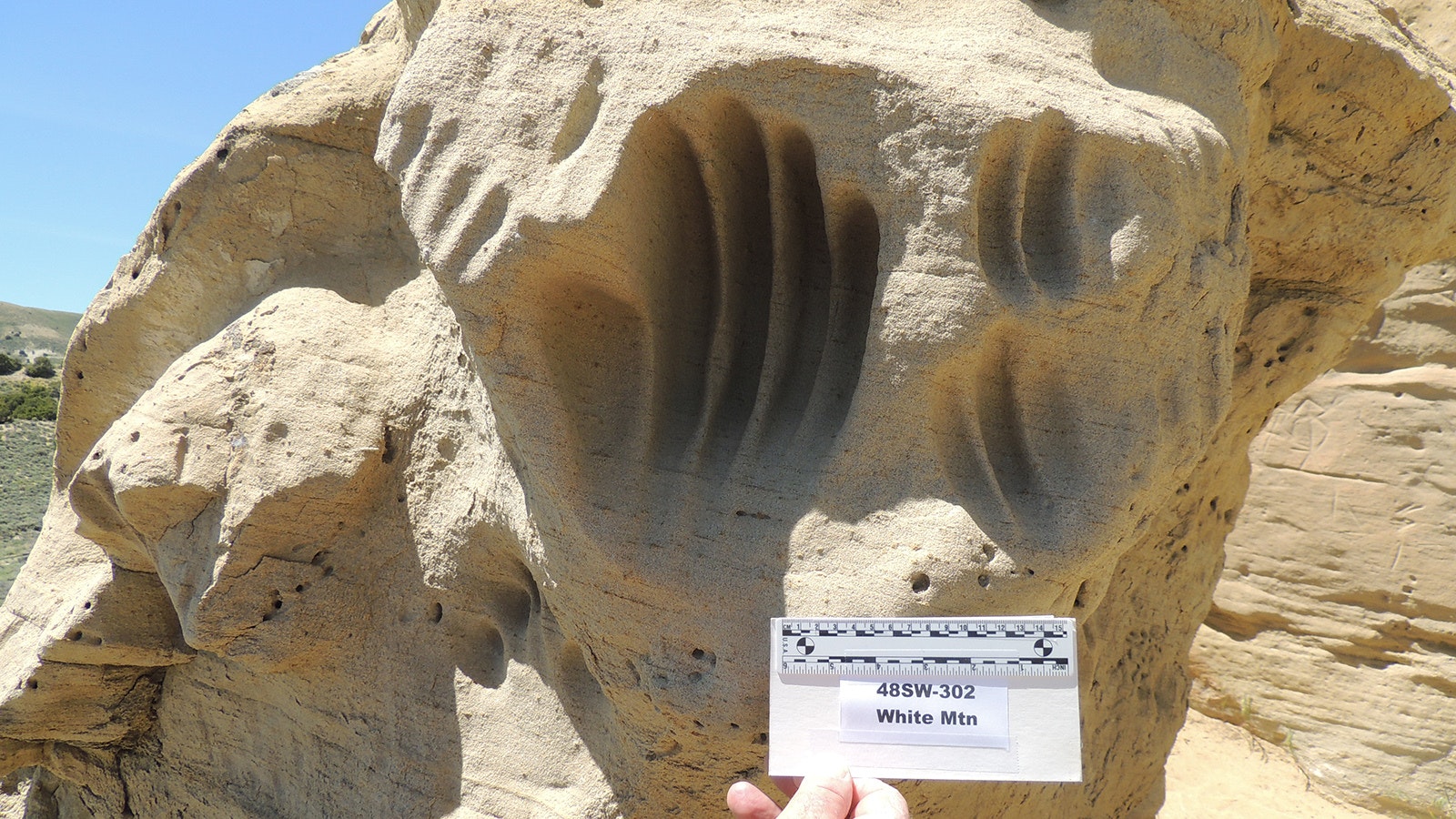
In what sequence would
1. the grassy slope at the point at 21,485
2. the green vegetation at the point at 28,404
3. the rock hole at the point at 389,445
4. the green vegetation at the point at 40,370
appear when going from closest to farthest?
the rock hole at the point at 389,445, the grassy slope at the point at 21,485, the green vegetation at the point at 28,404, the green vegetation at the point at 40,370

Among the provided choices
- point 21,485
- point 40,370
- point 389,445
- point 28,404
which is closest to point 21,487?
point 21,485

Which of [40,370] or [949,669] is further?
[40,370]

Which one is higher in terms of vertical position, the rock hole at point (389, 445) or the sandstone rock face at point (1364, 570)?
the rock hole at point (389, 445)

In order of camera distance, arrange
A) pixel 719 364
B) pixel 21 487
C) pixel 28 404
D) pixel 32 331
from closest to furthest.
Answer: pixel 719 364 < pixel 21 487 < pixel 28 404 < pixel 32 331

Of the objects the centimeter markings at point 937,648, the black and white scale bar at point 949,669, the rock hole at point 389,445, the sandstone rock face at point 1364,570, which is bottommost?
the sandstone rock face at point 1364,570

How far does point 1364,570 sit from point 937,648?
11.3 ft

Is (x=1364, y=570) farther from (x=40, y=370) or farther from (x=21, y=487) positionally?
(x=40, y=370)

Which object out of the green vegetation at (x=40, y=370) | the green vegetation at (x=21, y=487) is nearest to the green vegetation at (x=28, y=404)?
the green vegetation at (x=21, y=487)

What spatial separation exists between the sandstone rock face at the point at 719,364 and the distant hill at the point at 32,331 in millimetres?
12770

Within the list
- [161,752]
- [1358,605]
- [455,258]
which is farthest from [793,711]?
[1358,605]

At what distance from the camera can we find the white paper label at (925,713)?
958 mm

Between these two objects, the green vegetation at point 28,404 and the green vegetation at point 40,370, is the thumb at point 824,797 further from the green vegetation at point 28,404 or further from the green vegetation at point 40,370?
the green vegetation at point 40,370

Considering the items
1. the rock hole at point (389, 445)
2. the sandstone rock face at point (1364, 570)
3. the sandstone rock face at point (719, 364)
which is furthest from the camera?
the sandstone rock face at point (1364, 570)

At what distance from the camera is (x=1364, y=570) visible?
3680mm
